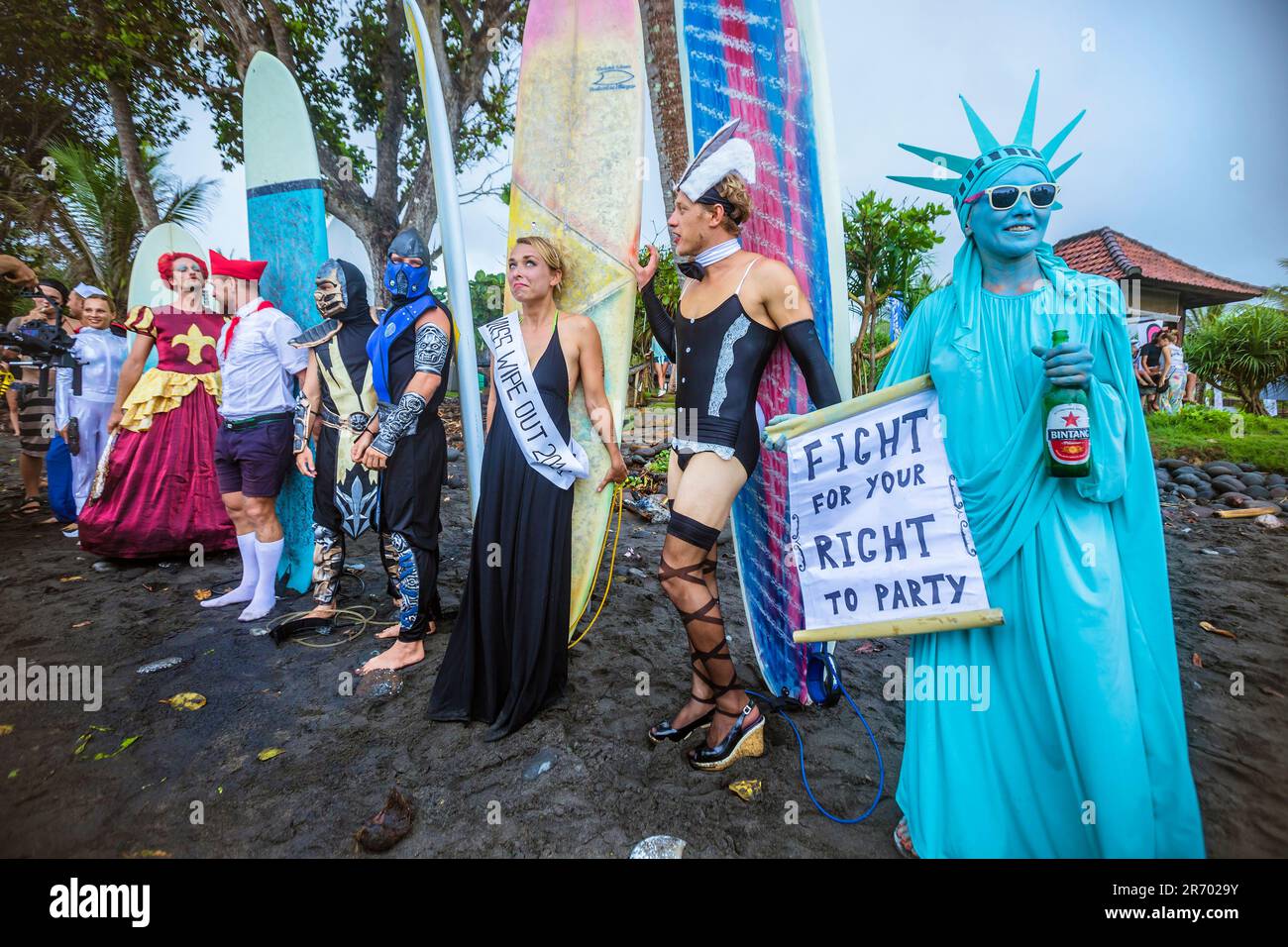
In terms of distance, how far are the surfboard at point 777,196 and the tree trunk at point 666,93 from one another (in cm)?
165

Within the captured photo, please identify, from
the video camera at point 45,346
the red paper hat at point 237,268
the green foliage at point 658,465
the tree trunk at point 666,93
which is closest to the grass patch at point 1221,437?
the green foliage at point 658,465

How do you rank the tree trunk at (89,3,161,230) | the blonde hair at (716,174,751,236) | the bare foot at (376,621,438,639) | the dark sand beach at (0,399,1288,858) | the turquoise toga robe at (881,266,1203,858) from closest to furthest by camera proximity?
the turquoise toga robe at (881,266,1203,858) < the dark sand beach at (0,399,1288,858) < the blonde hair at (716,174,751,236) < the bare foot at (376,621,438,639) < the tree trunk at (89,3,161,230)

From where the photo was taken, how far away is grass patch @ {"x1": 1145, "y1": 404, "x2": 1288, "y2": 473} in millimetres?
8641

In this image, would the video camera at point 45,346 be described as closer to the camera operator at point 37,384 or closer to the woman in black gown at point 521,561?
the camera operator at point 37,384

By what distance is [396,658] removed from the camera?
3.10 metres

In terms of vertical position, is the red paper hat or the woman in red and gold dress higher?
the red paper hat

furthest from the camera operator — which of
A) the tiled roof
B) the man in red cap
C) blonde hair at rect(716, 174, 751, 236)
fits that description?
the tiled roof

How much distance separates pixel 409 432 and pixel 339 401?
652 mm

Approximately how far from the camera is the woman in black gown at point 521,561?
8.59 ft

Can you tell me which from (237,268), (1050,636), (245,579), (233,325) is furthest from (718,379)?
(245,579)

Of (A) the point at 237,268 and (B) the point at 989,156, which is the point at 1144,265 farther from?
(A) the point at 237,268

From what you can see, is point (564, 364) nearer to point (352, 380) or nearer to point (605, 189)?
point (605, 189)

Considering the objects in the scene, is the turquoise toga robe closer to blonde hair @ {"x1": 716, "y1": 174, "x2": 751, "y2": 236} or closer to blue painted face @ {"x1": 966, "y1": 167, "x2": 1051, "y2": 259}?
blue painted face @ {"x1": 966, "y1": 167, "x2": 1051, "y2": 259}

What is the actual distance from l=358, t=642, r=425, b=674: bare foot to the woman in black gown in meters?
0.55
